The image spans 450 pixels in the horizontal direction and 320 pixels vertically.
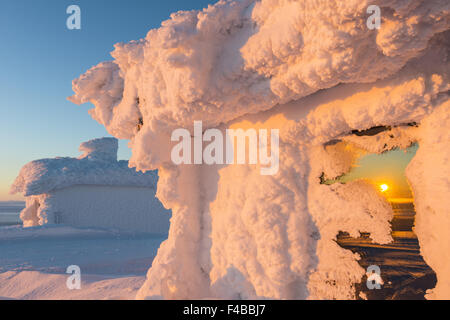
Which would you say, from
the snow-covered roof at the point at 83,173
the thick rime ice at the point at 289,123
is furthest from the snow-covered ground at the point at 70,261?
the snow-covered roof at the point at 83,173

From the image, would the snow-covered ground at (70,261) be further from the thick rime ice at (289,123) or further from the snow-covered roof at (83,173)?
the snow-covered roof at (83,173)

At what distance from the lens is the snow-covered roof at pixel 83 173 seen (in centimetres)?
1027

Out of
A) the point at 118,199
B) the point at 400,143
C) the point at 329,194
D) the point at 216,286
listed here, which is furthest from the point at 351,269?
the point at 118,199

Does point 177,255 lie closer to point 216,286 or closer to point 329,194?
point 216,286

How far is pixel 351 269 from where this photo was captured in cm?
179

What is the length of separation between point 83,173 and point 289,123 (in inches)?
417

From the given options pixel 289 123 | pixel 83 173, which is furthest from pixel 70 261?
pixel 289 123

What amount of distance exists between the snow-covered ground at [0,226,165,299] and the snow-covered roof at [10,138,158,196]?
218 cm

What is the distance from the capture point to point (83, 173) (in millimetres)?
10977

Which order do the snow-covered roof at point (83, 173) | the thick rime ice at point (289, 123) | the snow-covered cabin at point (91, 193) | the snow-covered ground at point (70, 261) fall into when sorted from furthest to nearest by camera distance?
the snow-covered cabin at point (91, 193), the snow-covered roof at point (83, 173), the snow-covered ground at point (70, 261), the thick rime ice at point (289, 123)

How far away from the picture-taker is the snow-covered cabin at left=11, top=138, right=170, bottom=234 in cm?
1042

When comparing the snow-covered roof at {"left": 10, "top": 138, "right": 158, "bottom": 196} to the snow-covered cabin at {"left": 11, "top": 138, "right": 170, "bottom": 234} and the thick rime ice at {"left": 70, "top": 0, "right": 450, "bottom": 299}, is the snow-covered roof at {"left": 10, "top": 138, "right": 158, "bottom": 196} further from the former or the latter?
the thick rime ice at {"left": 70, "top": 0, "right": 450, "bottom": 299}

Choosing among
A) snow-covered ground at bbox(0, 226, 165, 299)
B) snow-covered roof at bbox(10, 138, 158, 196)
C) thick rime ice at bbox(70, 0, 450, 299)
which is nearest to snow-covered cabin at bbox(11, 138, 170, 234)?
snow-covered roof at bbox(10, 138, 158, 196)

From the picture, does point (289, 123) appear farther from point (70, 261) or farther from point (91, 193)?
point (91, 193)
